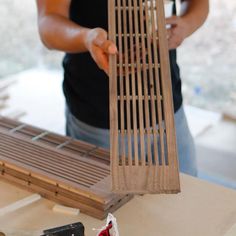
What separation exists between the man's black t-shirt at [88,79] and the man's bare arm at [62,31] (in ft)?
0.17

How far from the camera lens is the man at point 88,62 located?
1.11 m

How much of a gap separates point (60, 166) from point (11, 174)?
0.10m

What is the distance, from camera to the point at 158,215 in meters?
0.90

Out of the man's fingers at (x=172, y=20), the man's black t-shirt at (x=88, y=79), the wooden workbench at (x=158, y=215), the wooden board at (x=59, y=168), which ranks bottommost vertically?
the wooden workbench at (x=158, y=215)


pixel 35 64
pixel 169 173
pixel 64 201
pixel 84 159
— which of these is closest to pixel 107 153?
pixel 84 159

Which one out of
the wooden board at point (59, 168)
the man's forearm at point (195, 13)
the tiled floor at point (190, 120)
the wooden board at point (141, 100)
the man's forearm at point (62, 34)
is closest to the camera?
the wooden board at point (141, 100)

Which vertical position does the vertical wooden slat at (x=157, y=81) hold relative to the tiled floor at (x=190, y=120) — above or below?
above

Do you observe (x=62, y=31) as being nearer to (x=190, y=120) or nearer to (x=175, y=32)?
(x=175, y=32)

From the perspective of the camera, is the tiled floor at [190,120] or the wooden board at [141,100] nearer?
the wooden board at [141,100]

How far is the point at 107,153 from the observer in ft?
3.44

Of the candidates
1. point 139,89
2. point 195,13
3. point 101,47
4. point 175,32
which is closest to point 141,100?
point 139,89

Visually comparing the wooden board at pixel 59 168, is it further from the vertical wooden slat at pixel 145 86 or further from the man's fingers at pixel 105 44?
the man's fingers at pixel 105 44

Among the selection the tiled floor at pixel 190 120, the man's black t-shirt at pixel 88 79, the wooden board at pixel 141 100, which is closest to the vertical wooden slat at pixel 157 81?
the wooden board at pixel 141 100

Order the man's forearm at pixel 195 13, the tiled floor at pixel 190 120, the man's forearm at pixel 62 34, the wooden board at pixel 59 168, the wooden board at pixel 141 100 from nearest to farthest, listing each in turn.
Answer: the wooden board at pixel 141 100 → the wooden board at pixel 59 168 → the man's forearm at pixel 62 34 → the man's forearm at pixel 195 13 → the tiled floor at pixel 190 120
